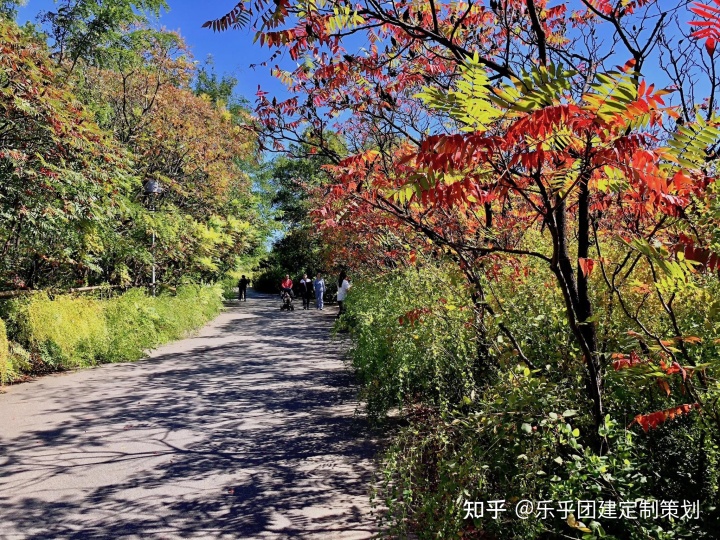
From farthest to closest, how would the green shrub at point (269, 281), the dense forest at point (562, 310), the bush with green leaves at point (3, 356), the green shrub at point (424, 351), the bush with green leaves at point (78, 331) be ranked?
1. the green shrub at point (269, 281)
2. the bush with green leaves at point (78, 331)
3. the bush with green leaves at point (3, 356)
4. the green shrub at point (424, 351)
5. the dense forest at point (562, 310)

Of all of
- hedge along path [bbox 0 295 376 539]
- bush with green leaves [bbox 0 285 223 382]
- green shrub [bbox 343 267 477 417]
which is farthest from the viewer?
bush with green leaves [bbox 0 285 223 382]

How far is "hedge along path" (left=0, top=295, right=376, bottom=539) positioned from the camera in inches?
133

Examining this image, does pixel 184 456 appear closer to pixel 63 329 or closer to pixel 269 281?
pixel 63 329

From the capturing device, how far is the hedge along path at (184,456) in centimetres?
338

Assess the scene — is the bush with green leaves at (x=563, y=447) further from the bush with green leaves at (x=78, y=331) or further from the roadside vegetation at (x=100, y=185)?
the bush with green leaves at (x=78, y=331)

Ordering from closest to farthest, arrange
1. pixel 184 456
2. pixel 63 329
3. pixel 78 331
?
1. pixel 184 456
2. pixel 63 329
3. pixel 78 331

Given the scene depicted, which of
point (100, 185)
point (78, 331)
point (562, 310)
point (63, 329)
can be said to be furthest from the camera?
point (78, 331)

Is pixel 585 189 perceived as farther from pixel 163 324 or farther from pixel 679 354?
pixel 163 324

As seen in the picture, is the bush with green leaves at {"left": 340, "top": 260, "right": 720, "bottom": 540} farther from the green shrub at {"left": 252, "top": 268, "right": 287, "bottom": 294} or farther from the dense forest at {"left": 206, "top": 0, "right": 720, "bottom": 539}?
the green shrub at {"left": 252, "top": 268, "right": 287, "bottom": 294}

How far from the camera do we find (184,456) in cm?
452

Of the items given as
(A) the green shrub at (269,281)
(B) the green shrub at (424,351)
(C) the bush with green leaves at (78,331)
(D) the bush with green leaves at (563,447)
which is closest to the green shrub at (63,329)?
(C) the bush with green leaves at (78,331)

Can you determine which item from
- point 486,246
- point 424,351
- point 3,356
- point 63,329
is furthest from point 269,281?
point 486,246

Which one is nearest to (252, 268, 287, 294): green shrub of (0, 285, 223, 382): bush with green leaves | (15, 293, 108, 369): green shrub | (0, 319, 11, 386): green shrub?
(0, 285, 223, 382): bush with green leaves

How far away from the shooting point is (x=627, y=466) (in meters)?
1.92
